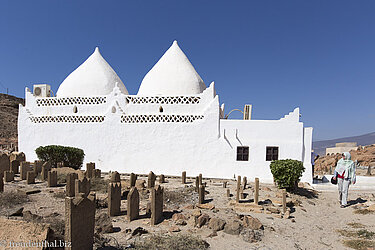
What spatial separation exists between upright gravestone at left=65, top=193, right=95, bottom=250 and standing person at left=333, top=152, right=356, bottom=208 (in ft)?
27.0

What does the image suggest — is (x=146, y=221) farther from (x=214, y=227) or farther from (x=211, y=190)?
(x=211, y=190)

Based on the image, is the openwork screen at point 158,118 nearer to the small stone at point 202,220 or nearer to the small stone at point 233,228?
the small stone at point 202,220

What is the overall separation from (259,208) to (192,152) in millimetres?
6323

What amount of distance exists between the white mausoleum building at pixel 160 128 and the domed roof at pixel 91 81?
2.5 inches

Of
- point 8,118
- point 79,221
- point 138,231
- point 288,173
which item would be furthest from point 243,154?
point 8,118

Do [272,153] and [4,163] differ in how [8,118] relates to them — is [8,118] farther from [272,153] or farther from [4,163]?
[272,153]

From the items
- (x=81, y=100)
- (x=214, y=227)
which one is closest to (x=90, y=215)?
(x=214, y=227)

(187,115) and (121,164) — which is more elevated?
(187,115)

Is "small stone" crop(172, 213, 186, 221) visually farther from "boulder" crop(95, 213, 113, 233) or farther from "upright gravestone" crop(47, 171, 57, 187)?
"upright gravestone" crop(47, 171, 57, 187)

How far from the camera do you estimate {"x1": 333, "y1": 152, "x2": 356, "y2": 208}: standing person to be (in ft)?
27.5

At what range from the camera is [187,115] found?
43.9 feet

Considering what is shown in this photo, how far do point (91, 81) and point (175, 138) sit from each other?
6.74 m

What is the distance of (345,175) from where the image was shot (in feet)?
27.6

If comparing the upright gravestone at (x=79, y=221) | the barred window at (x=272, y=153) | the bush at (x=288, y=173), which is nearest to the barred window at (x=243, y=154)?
the barred window at (x=272, y=153)
